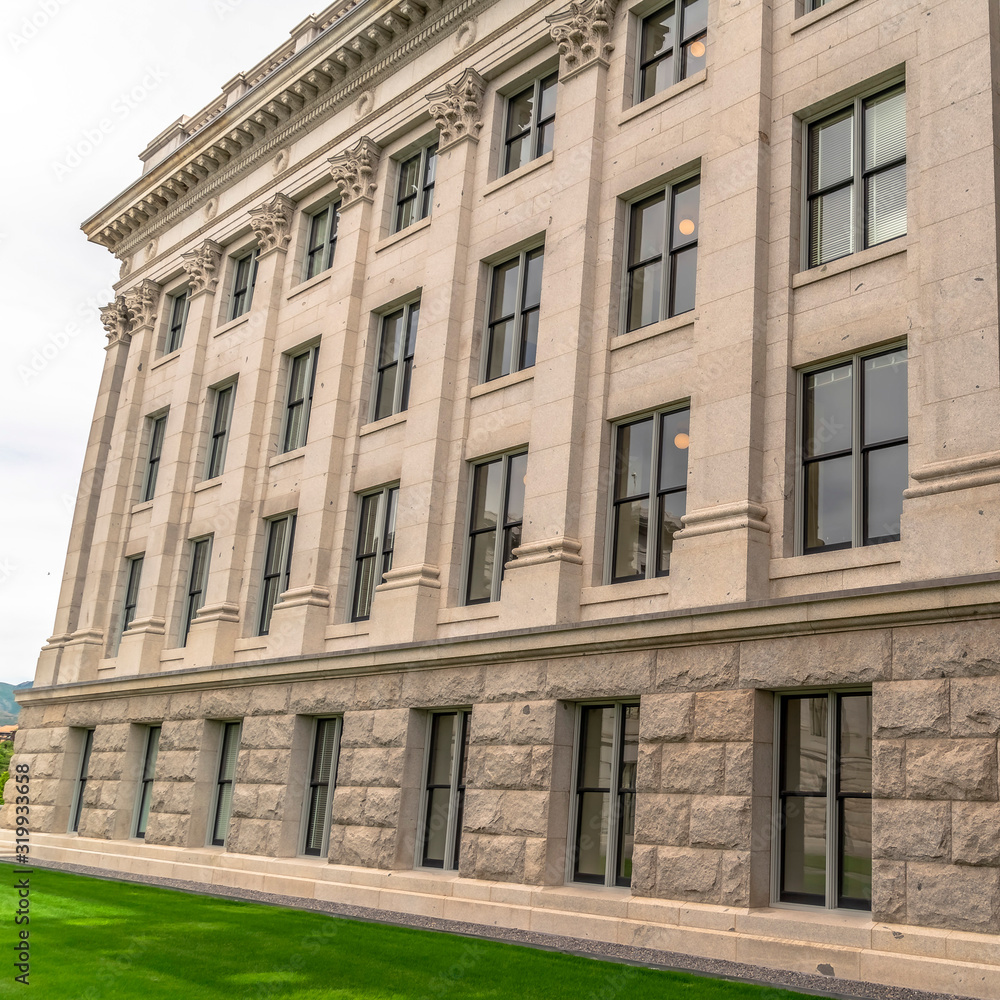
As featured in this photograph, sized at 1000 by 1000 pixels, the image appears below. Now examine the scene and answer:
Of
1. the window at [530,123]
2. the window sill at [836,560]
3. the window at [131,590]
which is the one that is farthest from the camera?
the window at [131,590]

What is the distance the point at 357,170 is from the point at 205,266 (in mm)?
7567

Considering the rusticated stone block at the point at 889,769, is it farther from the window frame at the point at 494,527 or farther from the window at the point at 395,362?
the window at the point at 395,362

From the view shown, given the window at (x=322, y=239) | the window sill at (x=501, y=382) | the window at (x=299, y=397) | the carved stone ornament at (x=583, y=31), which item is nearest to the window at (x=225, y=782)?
the window at (x=299, y=397)

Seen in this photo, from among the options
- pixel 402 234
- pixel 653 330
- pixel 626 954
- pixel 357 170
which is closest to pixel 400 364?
pixel 402 234

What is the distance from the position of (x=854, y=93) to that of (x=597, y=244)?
515cm

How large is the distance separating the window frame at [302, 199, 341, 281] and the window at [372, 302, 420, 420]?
3.49 m

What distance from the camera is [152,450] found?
33344mm

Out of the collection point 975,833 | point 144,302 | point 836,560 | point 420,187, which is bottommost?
point 975,833

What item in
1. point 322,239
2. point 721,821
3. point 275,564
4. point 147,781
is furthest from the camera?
point 322,239

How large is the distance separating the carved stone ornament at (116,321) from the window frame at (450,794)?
2191 cm

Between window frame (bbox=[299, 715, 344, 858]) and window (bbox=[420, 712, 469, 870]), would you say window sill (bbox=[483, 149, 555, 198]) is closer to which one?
window (bbox=[420, 712, 469, 870])

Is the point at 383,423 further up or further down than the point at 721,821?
further up

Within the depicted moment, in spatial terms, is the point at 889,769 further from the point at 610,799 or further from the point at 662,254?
the point at 662,254

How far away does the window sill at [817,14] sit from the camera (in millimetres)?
17172
